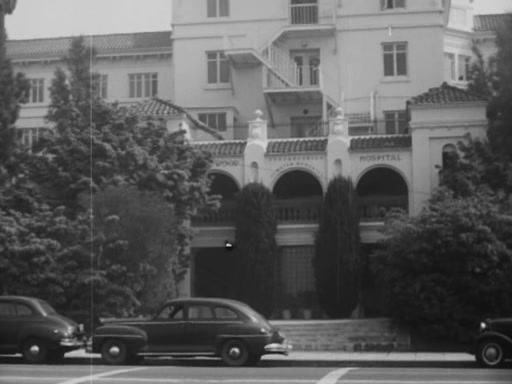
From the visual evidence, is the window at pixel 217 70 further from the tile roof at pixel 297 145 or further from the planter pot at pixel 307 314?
the planter pot at pixel 307 314

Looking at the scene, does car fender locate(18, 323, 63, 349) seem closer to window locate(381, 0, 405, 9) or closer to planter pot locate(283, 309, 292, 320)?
planter pot locate(283, 309, 292, 320)

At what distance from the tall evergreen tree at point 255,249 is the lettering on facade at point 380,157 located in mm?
3363

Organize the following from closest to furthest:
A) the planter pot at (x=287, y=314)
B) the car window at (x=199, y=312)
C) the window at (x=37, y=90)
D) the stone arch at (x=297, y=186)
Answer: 1. the car window at (x=199, y=312)
2. the planter pot at (x=287, y=314)
3. the stone arch at (x=297, y=186)
4. the window at (x=37, y=90)

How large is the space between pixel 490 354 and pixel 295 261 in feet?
47.7

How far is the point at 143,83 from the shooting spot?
42500 mm

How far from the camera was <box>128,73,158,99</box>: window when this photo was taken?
42438 millimetres

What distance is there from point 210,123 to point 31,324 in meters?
21.2

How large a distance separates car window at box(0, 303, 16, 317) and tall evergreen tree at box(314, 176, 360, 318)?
43.9 feet

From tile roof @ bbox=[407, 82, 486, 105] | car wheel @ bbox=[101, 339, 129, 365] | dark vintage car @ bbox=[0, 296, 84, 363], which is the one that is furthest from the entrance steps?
tile roof @ bbox=[407, 82, 486, 105]

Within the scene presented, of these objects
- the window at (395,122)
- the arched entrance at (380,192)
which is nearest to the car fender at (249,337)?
the arched entrance at (380,192)

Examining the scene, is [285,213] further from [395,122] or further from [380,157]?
[395,122]

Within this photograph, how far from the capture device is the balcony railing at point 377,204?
108 feet

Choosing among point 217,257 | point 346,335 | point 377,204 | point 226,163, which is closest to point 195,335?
point 346,335

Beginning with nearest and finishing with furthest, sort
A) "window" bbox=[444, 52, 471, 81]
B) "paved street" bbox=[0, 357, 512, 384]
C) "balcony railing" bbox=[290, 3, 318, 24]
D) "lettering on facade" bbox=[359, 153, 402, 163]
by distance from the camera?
1. "paved street" bbox=[0, 357, 512, 384]
2. "lettering on facade" bbox=[359, 153, 402, 163]
3. "balcony railing" bbox=[290, 3, 318, 24]
4. "window" bbox=[444, 52, 471, 81]
